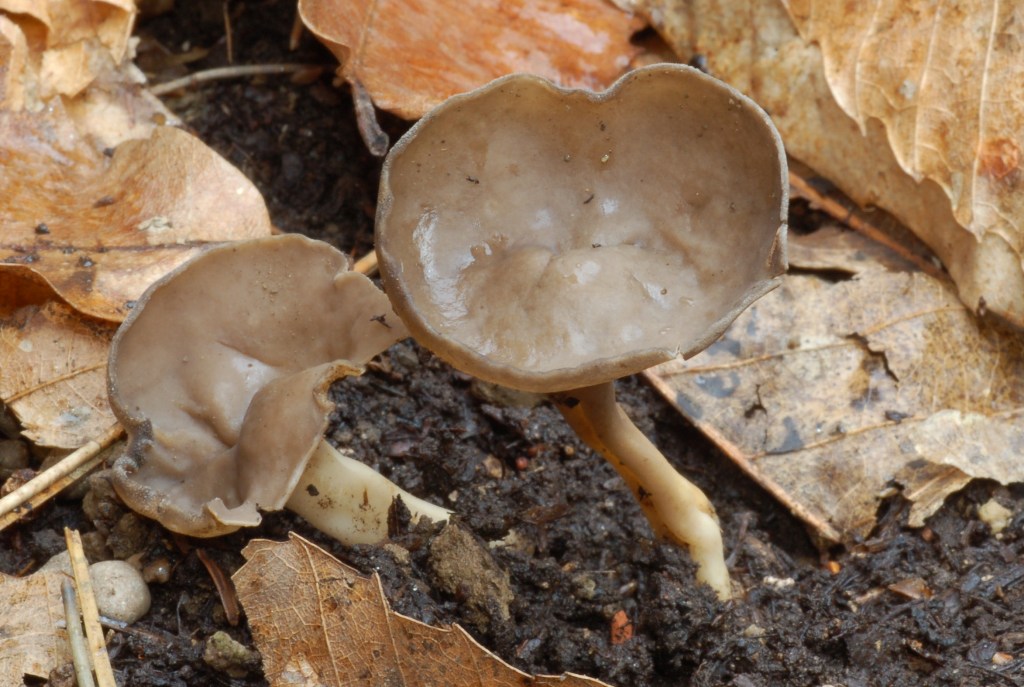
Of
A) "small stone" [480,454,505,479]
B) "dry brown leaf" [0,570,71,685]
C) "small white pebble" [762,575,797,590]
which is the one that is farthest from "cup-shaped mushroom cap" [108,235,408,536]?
"small white pebble" [762,575,797,590]

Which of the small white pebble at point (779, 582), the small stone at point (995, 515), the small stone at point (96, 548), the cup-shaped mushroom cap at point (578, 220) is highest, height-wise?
the cup-shaped mushroom cap at point (578, 220)

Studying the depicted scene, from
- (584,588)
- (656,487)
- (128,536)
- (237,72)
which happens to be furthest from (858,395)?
(237,72)

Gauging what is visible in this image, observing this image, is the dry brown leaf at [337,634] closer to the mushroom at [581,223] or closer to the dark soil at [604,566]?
the dark soil at [604,566]

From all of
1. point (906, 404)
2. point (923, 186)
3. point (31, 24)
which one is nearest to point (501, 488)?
point (906, 404)

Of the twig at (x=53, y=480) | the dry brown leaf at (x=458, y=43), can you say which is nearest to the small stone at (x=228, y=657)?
the twig at (x=53, y=480)

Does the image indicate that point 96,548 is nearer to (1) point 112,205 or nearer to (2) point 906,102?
(1) point 112,205

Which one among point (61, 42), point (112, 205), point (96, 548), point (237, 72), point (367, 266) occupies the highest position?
point (61, 42)

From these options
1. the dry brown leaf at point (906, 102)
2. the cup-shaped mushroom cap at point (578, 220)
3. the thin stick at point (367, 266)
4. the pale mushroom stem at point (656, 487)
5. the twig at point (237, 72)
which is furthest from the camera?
the twig at point (237, 72)
